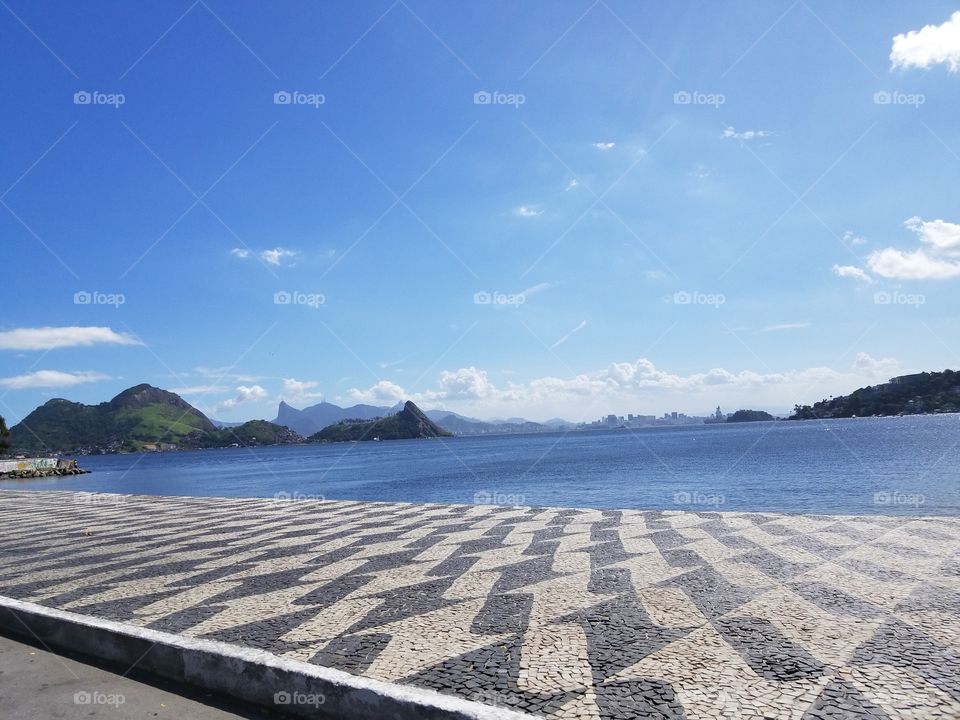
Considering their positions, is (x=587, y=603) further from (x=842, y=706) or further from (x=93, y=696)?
(x=93, y=696)

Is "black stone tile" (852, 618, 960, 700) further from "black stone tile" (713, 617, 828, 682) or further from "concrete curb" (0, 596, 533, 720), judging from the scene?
"concrete curb" (0, 596, 533, 720)

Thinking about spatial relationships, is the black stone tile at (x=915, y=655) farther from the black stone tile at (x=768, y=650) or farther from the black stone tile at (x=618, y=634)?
the black stone tile at (x=618, y=634)

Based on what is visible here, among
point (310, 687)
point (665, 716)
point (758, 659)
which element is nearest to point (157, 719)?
point (310, 687)

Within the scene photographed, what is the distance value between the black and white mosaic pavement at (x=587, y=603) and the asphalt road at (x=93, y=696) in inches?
28.9

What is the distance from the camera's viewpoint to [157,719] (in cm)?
463

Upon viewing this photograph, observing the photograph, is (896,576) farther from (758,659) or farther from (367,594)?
(367,594)

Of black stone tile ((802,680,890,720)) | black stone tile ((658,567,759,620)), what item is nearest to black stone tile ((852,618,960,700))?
black stone tile ((802,680,890,720))

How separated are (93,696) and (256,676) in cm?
144

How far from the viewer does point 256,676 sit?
4941 mm

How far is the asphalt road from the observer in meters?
4.72

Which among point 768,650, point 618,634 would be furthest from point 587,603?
point 768,650

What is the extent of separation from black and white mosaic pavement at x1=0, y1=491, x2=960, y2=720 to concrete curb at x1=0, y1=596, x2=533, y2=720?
41 centimetres

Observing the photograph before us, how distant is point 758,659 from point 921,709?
1.15 m

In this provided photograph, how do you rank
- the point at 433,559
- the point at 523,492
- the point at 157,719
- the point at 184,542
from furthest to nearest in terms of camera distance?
1. the point at 523,492
2. the point at 184,542
3. the point at 433,559
4. the point at 157,719
